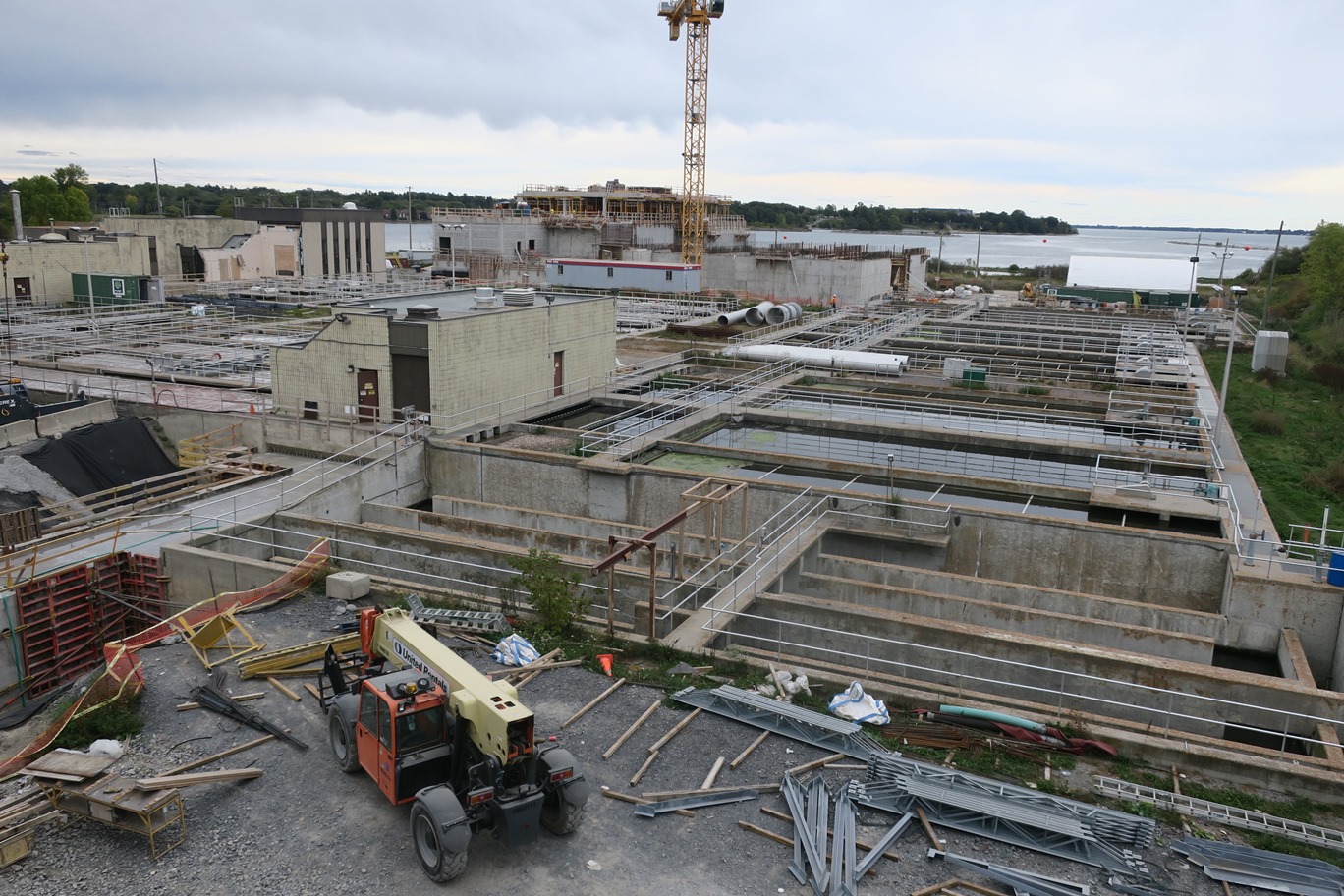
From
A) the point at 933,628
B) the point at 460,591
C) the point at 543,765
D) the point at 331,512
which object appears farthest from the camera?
the point at 331,512

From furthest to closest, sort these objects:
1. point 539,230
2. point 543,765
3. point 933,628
A: point 539,230
point 933,628
point 543,765

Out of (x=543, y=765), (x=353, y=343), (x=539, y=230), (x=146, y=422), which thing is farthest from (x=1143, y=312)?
(x=543, y=765)

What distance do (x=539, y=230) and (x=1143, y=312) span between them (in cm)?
4706

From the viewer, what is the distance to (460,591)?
16812 mm

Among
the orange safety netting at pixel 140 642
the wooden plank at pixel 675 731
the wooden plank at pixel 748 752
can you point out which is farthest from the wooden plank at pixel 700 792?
the orange safety netting at pixel 140 642

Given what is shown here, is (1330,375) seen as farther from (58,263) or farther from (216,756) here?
(58,263)

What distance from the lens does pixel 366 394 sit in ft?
90.3

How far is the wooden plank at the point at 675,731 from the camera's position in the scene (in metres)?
11.7

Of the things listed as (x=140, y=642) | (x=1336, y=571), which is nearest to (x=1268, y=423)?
(x=1336, y=571)

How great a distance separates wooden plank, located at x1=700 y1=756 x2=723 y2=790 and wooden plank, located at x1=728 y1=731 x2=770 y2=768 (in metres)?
0.15

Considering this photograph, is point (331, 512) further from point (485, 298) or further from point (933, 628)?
point (933, 628)

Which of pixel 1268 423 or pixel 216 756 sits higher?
pixel 1268 423

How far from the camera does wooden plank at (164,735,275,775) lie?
11060 mm

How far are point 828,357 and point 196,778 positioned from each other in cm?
3268
